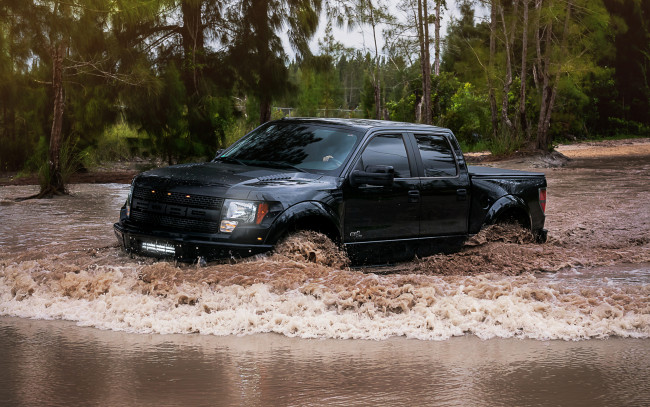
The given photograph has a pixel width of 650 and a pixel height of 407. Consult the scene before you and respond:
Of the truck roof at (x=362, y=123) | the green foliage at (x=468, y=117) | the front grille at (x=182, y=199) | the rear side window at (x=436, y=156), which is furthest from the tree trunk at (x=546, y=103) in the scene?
the front grille at (x=182, y=199)

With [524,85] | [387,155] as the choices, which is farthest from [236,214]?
[524,85]

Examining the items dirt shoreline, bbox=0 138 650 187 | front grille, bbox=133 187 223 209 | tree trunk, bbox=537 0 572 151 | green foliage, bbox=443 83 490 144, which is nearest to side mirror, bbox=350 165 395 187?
front grille, bbox=133 187 223 209

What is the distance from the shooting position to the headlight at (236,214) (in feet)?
27.3

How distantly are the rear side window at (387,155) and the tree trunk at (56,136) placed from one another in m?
11.9

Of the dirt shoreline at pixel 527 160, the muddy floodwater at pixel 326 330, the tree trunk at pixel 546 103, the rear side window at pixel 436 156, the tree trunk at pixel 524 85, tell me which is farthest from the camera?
the tree trunk at pixel 524 85

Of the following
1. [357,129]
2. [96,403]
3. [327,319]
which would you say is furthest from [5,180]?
[96,403]

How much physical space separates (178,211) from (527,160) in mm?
28084

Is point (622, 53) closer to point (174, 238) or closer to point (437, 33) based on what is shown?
point (437, 33)

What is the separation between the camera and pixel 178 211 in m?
8.52

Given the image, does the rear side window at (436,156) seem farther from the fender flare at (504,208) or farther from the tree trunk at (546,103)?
the tree trunk at (546,103)

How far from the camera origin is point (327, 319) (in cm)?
761

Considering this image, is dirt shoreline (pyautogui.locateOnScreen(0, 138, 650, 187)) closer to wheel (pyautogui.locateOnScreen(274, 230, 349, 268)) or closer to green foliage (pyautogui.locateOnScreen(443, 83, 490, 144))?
green foliage (pyautogui.locateOnScreen(443, 83, 490, 144))

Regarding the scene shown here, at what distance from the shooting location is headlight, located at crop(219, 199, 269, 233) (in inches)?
327

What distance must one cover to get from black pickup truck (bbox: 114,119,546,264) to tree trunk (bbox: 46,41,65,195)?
424 inches
